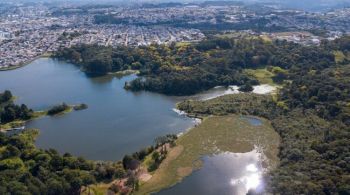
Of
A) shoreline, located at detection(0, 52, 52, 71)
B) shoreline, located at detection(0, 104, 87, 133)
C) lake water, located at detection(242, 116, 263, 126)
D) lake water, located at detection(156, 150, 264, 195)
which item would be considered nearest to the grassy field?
lake water, located at detection(242, 116, 263, 126)

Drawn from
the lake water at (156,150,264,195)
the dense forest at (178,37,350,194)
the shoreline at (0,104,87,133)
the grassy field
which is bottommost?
the lake water at (156,150,264,195)

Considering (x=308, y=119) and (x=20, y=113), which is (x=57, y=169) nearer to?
(x=20, y=113)

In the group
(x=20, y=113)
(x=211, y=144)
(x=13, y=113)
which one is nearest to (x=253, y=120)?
(x=211, y=144)

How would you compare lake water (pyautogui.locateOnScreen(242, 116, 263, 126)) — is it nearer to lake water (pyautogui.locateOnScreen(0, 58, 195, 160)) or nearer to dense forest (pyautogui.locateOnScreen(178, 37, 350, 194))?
dense forest (pyautogui.locateOnScreen(178, 37, 350, 194))

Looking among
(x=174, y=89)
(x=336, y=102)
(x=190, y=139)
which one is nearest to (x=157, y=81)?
(x=174, y=89)

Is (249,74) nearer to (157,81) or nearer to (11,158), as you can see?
(157,81)
